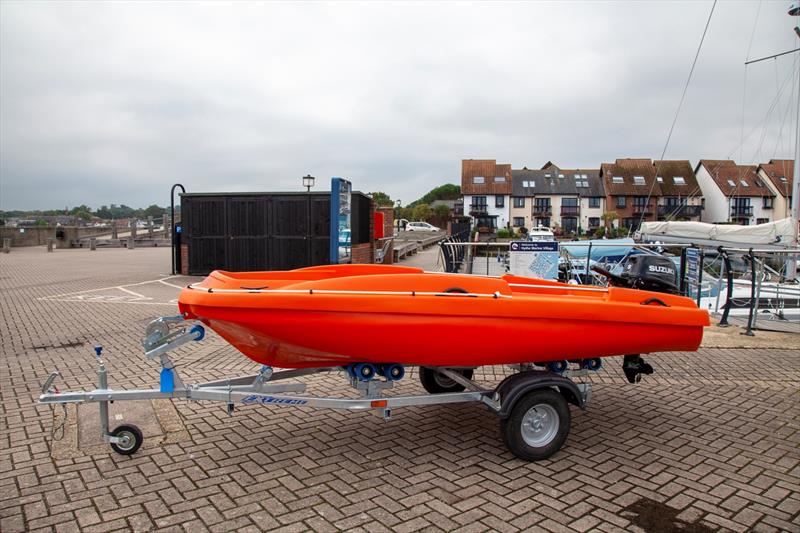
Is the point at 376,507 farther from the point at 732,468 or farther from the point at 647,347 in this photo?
the point at 732,468

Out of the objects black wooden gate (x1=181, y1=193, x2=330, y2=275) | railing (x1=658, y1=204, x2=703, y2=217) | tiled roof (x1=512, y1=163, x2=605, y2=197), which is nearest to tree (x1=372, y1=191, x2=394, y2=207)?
black wooden gate (x1=181, y1=193, x2=330, y2=275)

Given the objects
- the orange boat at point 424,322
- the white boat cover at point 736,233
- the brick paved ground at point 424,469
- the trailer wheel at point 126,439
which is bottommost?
the brick paved ground at point 424,469

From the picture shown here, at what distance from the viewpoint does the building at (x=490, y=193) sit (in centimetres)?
7094

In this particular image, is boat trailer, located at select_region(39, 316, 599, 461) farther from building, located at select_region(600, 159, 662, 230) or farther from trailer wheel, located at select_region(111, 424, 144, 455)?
building, located at select_region(600, 159, 662, 230)

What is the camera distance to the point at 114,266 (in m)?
22.0

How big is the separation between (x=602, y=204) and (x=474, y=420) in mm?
71199

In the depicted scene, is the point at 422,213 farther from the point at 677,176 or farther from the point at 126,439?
the point at 126,439

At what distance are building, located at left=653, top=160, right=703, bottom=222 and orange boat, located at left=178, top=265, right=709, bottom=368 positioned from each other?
230 feet

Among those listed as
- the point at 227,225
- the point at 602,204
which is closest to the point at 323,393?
the point at 227,225

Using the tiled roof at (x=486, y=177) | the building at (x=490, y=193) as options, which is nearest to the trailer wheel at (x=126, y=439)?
the building at (x=490, y=193)

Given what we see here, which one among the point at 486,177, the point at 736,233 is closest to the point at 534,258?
the point at 736,233

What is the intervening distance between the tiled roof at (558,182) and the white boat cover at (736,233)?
54934mm

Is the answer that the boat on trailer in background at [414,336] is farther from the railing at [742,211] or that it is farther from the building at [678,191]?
the railing at [742,211]

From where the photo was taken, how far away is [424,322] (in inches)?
159
